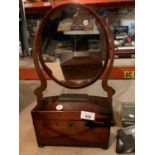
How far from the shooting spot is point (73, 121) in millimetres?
1022

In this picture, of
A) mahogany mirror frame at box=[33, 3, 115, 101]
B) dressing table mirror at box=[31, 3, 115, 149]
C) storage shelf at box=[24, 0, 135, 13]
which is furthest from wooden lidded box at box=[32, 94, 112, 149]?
storage shelf at box=[24, 0, 135, 13]

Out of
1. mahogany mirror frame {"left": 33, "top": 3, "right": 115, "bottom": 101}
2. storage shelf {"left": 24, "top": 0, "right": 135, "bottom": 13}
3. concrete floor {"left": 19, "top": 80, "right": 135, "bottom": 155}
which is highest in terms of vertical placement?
storage shelf {"left": 24, "top": 0, "right": 135, "bottom": 13}

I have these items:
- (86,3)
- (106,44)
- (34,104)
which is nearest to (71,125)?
(106,44)

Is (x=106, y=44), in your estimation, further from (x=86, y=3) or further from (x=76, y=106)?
(x=86, y=3)

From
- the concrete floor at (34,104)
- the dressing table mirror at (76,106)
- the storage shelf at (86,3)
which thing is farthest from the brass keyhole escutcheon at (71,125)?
the storage shelf at (86,3)

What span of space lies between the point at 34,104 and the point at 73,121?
560mm

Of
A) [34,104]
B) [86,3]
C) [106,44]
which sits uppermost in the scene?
[86,3]

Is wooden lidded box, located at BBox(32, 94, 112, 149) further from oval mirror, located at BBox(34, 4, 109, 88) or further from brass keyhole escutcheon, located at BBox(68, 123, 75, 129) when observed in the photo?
oval mirror, located at BBox(34, 4, 109, 88)

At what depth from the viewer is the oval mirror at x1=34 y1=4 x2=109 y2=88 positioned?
44.7 inches

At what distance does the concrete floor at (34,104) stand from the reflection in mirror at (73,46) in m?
0.25

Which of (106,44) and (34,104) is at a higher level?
Result: (106,44)

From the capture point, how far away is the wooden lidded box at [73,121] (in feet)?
3.30
